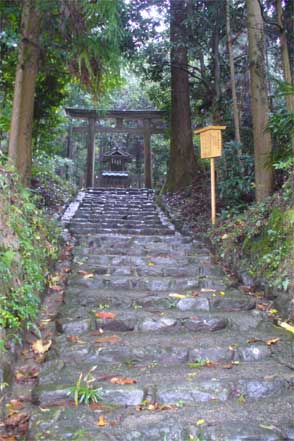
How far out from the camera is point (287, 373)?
125 inches

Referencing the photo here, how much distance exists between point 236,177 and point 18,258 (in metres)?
4.82

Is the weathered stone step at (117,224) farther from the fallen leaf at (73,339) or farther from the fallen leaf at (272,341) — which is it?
the fallen leaf at (272,341)

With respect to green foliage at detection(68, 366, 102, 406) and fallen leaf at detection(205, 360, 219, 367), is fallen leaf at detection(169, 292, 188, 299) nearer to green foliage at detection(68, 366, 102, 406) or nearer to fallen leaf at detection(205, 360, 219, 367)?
fallen leaf at detection(205, 360, 219, 367)

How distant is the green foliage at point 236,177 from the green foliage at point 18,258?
3.67m

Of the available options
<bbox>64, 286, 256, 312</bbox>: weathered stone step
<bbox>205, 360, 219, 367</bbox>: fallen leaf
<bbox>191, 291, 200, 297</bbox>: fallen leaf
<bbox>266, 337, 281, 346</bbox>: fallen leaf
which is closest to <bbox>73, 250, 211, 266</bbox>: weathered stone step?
<bbox>191, 291, 200, 297</bbox>: fallen leaf

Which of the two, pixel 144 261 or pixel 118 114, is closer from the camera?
pixel 144 261

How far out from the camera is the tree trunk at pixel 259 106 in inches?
240

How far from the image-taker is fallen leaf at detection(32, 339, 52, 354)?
3.39m

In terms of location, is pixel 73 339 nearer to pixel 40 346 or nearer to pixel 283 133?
pixel 40 346

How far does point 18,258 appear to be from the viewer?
3633mm

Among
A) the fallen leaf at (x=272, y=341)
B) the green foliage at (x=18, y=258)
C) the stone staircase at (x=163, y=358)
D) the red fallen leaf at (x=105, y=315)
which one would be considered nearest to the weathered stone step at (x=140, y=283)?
the stone staircase at (x=163, y=358)

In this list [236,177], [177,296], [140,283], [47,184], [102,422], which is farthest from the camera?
[47,184]

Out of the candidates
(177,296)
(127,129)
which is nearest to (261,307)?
(177,296)

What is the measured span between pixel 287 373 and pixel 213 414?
2.60 feet
